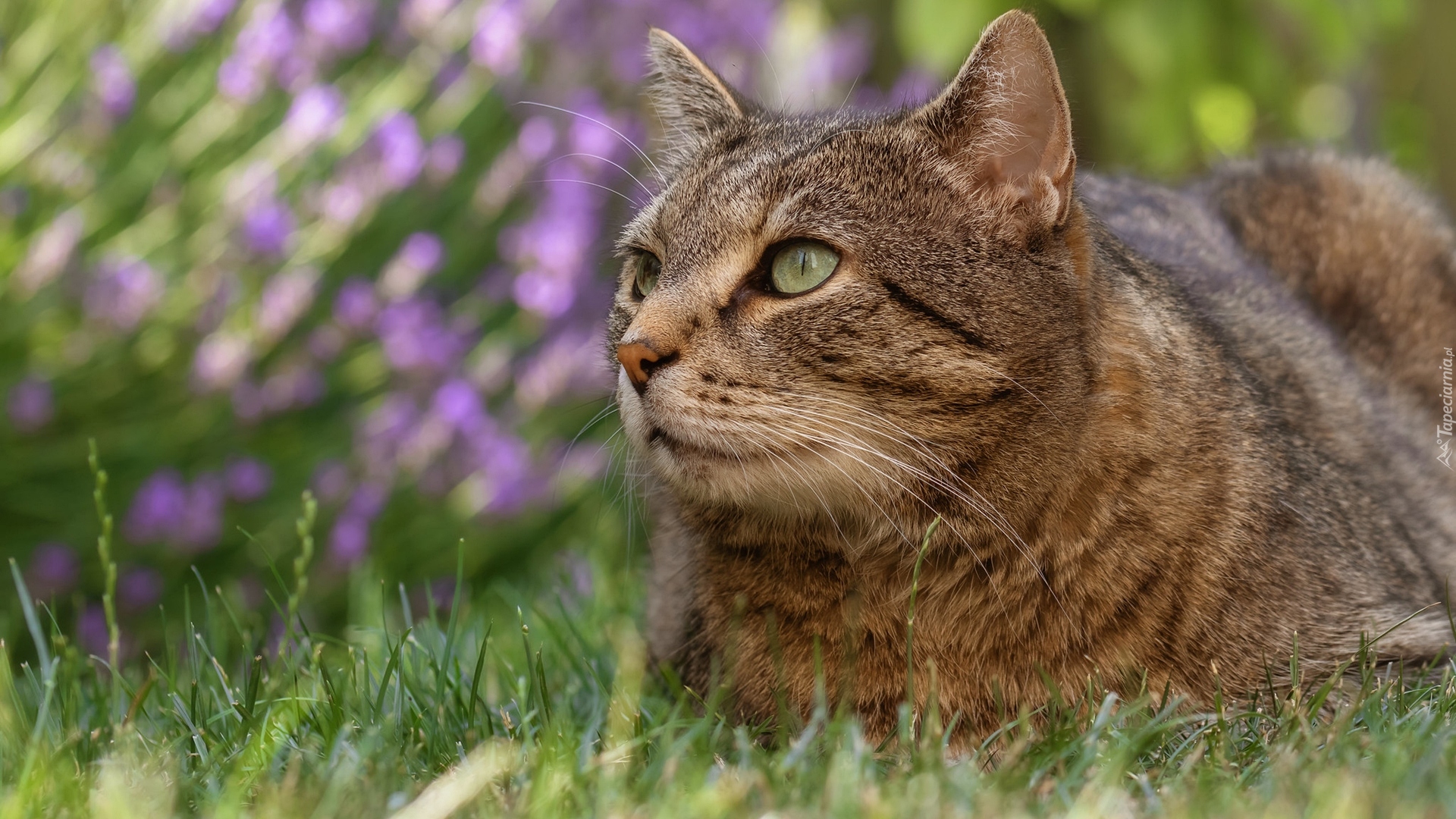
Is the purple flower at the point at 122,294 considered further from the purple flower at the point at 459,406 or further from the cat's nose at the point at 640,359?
the cat's nose at the point at 640,359

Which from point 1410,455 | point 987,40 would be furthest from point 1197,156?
point 987,40

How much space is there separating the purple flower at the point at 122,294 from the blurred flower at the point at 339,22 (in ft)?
2.74

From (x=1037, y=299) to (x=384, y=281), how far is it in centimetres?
246

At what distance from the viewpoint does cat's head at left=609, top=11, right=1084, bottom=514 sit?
194 cm

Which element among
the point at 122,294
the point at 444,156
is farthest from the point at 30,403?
the point at 444,156

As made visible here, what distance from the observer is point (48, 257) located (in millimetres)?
3428

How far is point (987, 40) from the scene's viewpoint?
2.00 m

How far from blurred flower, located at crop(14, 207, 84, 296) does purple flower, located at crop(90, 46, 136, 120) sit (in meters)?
0.34

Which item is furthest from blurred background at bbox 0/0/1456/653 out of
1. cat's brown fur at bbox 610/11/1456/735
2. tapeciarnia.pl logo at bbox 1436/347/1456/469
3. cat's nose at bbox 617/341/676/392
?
cat's nose at bbox 617/341/676/392

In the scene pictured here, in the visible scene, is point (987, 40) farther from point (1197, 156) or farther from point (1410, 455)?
point (1197, 156)

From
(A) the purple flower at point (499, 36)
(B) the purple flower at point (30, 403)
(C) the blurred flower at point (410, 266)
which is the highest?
(A) the purple flower at point (499, 36)

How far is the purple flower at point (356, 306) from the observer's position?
3.78 m

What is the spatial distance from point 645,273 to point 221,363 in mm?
1724

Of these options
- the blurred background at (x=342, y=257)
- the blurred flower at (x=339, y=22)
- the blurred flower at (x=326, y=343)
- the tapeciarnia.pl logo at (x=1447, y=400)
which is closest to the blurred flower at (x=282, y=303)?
the blurred background at (x=342, y=257)
